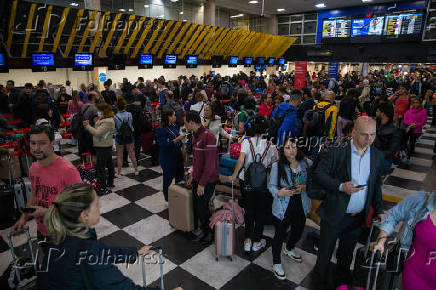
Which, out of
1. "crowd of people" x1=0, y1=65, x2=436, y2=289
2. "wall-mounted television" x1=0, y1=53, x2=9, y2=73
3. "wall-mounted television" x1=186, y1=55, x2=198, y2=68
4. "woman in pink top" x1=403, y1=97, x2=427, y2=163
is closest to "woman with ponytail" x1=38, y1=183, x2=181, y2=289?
"crowd of people" x1=0, y1=65, x2=436, y2=289

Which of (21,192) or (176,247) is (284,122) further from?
(21,192)

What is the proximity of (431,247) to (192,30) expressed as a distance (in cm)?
1478

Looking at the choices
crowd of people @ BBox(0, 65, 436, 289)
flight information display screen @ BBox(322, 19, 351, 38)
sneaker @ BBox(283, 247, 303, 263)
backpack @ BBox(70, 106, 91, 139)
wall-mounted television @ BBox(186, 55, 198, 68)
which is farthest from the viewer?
flight information display screen @ BBox(322, 19, 351, 38)

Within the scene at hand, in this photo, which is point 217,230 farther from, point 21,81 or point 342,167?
point 21,81

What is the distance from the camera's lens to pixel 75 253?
4.51 ft

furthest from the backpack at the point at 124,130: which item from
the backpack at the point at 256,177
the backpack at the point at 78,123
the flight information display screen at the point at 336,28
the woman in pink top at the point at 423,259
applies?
the flight information display screen at the point at 336,28

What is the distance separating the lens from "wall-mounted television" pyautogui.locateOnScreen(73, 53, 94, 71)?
991 cm

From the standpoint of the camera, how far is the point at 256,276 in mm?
3113

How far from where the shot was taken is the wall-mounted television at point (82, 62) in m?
9.91

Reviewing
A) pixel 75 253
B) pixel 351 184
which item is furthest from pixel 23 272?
pixel 351 184

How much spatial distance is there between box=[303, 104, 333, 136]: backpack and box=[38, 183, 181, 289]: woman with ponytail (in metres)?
4.86

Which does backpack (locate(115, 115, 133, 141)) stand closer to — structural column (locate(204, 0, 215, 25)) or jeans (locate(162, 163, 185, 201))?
jeans (locate(162, 163, 185, 201))

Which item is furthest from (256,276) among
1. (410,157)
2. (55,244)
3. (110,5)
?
(110,5)

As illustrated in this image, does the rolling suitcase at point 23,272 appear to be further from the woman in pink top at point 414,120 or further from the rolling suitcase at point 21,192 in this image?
the woman in pink top at point 414,120
